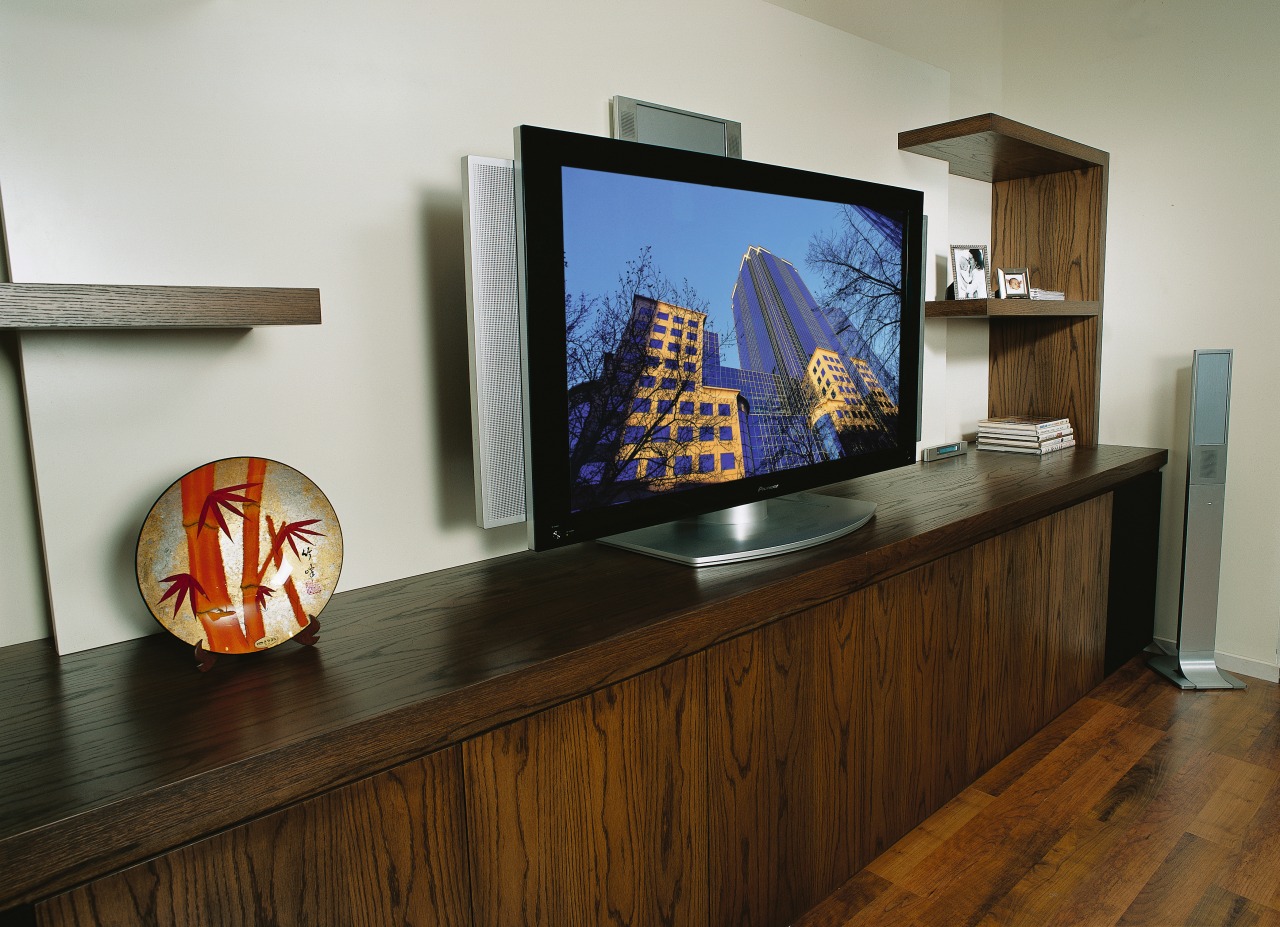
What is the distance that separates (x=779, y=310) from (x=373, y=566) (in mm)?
989

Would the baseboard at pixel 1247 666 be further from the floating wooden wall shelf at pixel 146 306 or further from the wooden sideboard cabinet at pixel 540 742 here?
the floating wooden wall shelf at pixel 146 306

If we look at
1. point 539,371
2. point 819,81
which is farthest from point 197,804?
point 819,81

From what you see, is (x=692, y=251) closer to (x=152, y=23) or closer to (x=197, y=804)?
(x=152, y=23)

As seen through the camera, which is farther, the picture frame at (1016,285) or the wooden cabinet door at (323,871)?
the picture frame at (1016,285)

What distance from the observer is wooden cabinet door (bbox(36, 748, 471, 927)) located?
90 cm

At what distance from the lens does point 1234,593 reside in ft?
9.52

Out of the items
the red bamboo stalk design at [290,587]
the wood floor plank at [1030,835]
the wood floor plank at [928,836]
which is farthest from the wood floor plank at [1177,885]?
the red bamboo stalk design at [290,587]

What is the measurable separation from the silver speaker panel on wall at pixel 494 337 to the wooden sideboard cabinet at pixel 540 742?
19cm

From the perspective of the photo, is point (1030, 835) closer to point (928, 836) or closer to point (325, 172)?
point (928, 836)

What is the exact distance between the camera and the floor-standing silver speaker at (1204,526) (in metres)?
2.67

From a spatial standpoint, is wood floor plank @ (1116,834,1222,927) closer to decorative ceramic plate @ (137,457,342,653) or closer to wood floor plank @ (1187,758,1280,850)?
wood floor plank @ (1187,758,1280,850)

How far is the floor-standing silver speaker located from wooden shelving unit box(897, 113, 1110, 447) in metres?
0.41

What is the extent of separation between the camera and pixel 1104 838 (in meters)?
1.98

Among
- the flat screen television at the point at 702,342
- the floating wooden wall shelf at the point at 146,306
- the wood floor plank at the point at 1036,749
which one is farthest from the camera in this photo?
the wood floor plank at the point at 1036,749
